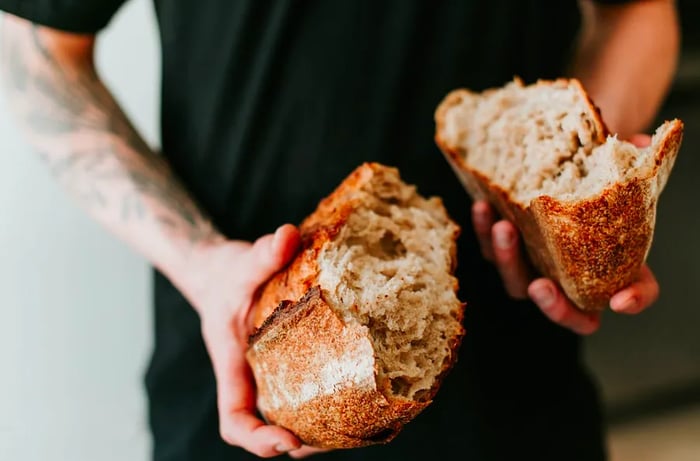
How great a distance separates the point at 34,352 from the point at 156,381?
419mm

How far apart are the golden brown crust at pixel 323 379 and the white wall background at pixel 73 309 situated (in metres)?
0.78

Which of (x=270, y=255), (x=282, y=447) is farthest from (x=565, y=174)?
(x=282, y=447)

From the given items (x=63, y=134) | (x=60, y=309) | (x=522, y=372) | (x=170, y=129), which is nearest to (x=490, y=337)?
(x=522, y=372)

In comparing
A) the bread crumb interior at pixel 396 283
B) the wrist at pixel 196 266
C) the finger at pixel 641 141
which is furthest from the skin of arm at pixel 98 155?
the finger at pixel 641 141

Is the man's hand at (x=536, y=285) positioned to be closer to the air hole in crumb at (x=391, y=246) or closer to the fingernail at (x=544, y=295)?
the fingernail at (x=544, y=295)

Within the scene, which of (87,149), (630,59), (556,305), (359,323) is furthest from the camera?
(630,59)

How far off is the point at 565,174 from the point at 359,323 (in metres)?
0.38

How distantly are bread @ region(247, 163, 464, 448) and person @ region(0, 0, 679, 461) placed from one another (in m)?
0.09

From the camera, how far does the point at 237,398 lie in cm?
98

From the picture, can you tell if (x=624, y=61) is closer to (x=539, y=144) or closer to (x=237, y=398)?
(x=539, y=144)

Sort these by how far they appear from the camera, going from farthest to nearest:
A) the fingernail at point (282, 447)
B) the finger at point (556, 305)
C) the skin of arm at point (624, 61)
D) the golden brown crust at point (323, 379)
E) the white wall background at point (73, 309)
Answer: the white wall background at point (73, 309), the skin of arm at point (624, 61), the finger at point (556, 305), the fingernail at point (282, 447), the golden brown crust at point (323, 379)

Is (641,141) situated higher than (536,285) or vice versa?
(641,141)

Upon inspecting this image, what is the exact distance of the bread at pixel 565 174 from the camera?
33.6 inches

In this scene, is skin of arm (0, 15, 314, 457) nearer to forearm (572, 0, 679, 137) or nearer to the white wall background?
the white wall background
